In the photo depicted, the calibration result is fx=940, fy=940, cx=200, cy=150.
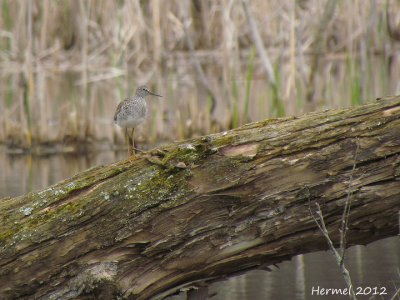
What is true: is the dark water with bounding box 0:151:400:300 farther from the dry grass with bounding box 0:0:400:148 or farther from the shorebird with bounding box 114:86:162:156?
the dry grass with bounding box 0:0:400:148

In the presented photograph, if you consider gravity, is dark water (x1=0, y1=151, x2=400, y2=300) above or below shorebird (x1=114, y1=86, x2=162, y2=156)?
below

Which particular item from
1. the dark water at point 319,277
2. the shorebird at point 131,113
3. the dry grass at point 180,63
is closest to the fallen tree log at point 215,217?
the dark water at point 319,277

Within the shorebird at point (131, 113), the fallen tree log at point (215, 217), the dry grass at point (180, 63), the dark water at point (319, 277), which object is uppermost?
the dry grass at point (180, 63)

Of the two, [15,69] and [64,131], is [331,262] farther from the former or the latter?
[15,69]

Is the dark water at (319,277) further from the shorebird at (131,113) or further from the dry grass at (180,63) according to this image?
the dry grass at (180,63)

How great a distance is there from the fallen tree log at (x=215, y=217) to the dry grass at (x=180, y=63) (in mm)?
4907

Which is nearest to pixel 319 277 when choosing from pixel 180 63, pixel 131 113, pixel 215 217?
pixel 131 113

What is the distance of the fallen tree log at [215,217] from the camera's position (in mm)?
3656

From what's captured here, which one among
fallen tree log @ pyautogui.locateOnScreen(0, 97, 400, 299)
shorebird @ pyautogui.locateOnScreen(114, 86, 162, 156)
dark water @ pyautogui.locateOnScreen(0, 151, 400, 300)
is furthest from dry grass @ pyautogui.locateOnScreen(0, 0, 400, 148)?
fallen tree log @ pyautogui.locateOnScreen(0, 97, 400, 299)

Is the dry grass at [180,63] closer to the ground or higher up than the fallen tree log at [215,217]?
higher up

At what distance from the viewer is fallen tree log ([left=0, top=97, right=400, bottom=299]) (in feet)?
12.0

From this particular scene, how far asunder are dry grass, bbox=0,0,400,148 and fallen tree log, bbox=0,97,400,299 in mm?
4907

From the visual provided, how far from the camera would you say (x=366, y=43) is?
9.38 meters

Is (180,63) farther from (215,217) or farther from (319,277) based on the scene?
(215,217)
